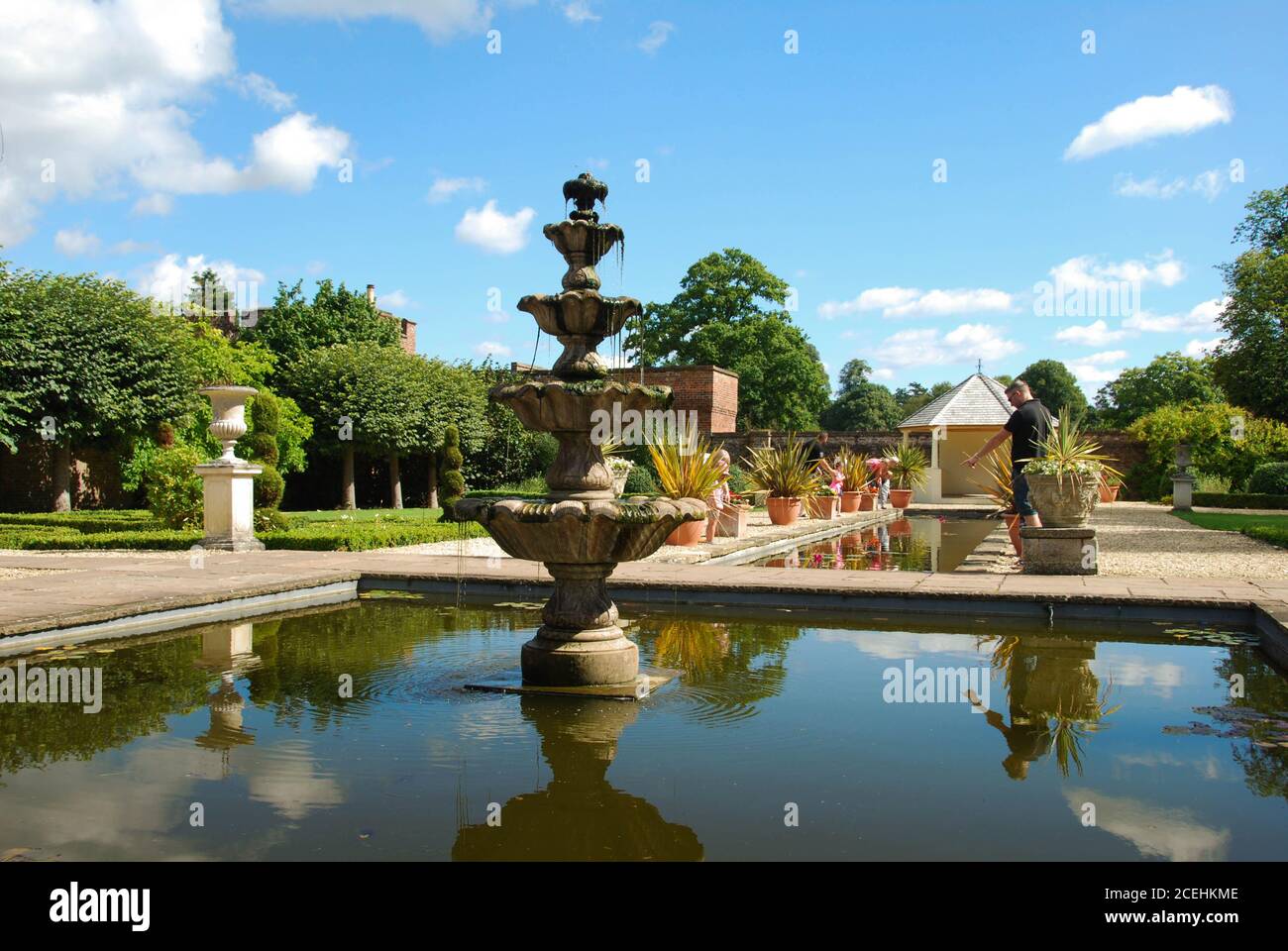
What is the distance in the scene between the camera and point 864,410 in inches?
2677

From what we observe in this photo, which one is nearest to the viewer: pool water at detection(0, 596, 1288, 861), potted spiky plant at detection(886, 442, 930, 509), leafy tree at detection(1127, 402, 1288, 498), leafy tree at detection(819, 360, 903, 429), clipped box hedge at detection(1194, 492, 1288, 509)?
pool water at detection(0, 596, 1288, 861)

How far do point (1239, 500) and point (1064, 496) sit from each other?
61.9ft

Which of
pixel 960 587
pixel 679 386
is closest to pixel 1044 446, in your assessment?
pixel 960 587

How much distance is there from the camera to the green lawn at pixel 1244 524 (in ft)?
47.6

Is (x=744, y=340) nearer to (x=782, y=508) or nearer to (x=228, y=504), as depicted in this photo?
(x=782, y=508)

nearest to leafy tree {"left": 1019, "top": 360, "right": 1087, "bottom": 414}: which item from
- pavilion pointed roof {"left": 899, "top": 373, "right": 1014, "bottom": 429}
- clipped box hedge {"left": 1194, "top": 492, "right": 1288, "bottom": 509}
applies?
pavilion pointed roof {"left": 899, "top": 373, "right": 1014, "bottom": 429}

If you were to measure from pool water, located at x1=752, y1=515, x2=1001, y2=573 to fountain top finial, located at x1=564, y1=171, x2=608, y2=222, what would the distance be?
614 centimetres

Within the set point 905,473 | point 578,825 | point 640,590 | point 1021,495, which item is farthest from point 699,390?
point 578,825

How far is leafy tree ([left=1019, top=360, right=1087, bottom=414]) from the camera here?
6150cm

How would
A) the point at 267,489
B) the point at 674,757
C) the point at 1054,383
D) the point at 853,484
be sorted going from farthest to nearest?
the point at 1054,383, the point at 853,484, the point at 267,489, the point at 674,757

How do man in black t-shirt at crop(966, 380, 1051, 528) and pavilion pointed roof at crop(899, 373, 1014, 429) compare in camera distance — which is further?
pavilion pointed roof at crop(899, 373, 1014, 429)

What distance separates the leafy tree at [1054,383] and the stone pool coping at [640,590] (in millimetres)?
55970

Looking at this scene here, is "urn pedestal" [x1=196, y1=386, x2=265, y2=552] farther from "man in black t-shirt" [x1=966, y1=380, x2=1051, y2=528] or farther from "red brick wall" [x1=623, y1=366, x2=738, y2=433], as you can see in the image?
"red brick wall" [x1=623, y1=366, x2=738, y2=433]
